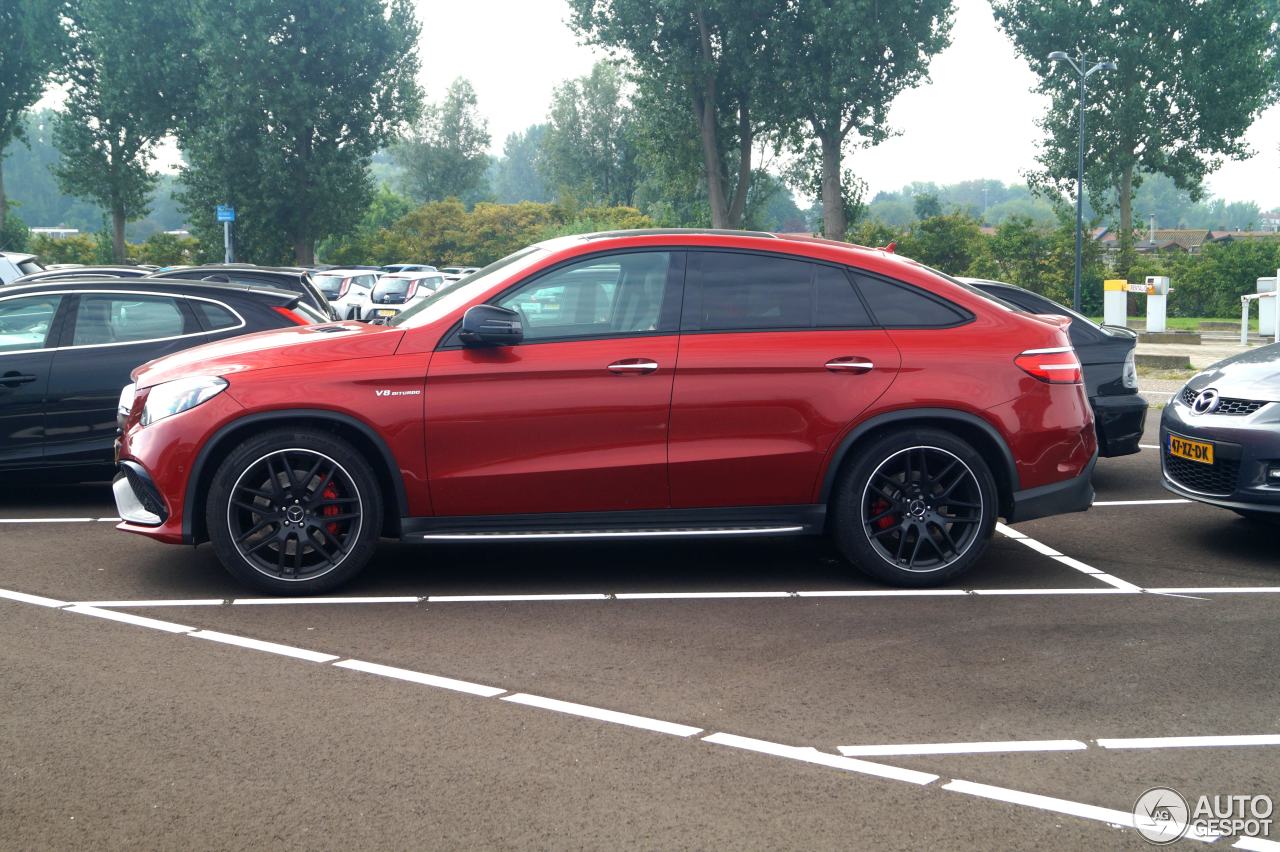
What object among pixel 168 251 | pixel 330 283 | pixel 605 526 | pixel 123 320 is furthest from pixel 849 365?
pixel 168 251

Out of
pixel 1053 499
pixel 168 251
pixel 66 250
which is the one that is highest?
pixel 66 250

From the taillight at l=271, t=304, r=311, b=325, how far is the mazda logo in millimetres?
5928

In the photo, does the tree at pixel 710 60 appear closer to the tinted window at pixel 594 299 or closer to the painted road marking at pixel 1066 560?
the painted road marking at pixel 1066 560

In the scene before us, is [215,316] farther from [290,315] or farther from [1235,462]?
[1235,462]

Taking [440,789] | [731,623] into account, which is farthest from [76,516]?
[440,789]

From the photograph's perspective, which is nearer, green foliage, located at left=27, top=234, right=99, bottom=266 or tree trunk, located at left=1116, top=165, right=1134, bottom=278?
tree trunk, located at left=1116, top=165, right=1134, bottom=278

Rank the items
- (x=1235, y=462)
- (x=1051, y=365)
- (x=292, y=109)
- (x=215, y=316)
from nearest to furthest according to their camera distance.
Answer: (x=1051, y=365) < (x=1235, y=462) < (x=215, y=316) < (x=292, y=109)

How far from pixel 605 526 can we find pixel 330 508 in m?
1.37

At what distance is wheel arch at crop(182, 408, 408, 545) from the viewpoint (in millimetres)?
6469

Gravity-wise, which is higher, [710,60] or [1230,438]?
[710,60]

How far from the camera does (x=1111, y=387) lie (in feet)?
31.2

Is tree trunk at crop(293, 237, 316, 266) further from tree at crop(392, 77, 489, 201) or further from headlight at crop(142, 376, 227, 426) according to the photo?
headlight at crop(142, 376, 227, 426)

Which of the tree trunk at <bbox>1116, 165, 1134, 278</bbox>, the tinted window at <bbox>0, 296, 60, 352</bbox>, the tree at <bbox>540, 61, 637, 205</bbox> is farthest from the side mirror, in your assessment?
the tree at <bbox>540, 61, 637, 205</bbox>

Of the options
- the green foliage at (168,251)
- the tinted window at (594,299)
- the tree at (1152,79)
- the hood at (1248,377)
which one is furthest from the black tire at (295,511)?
the green foliage at (168,251)
